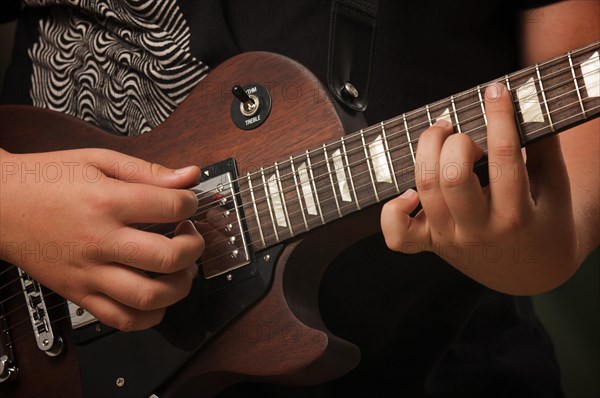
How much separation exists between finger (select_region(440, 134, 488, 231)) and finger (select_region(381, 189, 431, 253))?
4 centimetres

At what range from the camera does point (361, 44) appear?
2.47 ft

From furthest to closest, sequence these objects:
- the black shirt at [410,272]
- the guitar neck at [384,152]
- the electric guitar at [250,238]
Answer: the black shirt at [410,272] < the electric guitar at [250,238] < the guitar neck at [384,152]

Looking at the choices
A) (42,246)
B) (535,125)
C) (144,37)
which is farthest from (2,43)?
(535,125)

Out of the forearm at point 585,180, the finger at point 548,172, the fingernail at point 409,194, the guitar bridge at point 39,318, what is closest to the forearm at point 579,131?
the forearm at point 585,180

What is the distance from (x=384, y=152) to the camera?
2.13 feet

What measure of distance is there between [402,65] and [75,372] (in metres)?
0.57

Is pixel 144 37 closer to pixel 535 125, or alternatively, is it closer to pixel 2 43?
pixel 535 125

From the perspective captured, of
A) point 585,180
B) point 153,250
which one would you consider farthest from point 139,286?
point 585,180

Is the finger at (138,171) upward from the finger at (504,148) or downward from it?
upward

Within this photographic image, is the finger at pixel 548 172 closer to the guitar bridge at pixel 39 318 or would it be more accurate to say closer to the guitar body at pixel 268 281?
the guitar body at pixel 268 281

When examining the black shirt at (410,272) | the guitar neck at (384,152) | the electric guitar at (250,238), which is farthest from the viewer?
the black shirt at (410,272)

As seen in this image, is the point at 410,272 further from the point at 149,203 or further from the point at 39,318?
the point at 39,318

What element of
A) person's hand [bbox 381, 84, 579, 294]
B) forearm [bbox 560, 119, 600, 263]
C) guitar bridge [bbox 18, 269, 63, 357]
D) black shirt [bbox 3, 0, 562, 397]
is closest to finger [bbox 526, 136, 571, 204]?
person's hand [bbox 381, 84, 579, 294]

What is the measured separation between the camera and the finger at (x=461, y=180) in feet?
1.85
